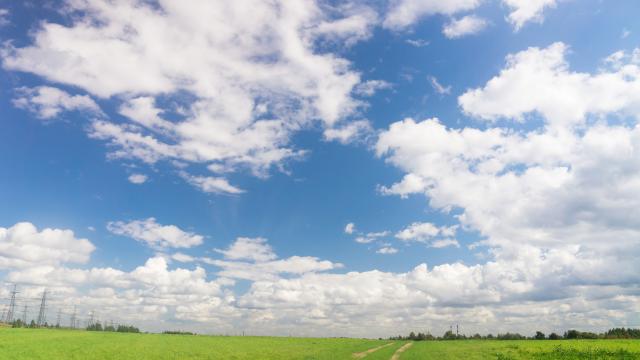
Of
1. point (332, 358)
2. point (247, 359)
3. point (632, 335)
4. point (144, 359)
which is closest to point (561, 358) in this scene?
point (332, 358)

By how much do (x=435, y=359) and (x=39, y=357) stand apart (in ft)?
157

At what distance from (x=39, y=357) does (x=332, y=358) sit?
1366 inches

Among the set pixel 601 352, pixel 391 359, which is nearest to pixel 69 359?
pixel 391 359

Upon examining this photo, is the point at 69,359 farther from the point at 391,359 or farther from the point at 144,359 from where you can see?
the point at 391,359

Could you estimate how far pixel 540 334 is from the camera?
598ft

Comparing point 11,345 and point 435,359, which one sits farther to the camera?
point 11,345

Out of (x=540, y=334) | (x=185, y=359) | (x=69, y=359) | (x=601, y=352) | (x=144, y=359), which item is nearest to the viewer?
(x=69, y=359)

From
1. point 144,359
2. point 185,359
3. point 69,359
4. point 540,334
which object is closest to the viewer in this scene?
point 69,359

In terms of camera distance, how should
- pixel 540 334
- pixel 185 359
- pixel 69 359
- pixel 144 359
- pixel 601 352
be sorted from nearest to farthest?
pixel 69 359
pixel 144 359
pixel 185 359
pixel 601 352
pixel 540 334

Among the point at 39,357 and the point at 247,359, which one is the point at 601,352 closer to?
the point at 247,359

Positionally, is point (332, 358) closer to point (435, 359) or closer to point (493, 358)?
point (435, 359)

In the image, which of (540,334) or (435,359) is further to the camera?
(540,334)

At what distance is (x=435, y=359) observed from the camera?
5775cm

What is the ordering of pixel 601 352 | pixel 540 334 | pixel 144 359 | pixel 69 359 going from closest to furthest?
pixel 69 359 < pixel 144 359 < pixel 601 352 < pixel 540 334
